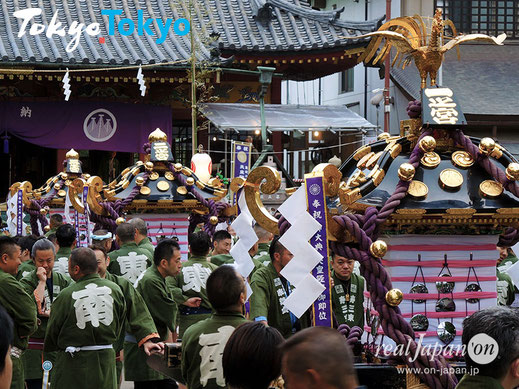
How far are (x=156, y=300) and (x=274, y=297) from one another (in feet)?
4.84

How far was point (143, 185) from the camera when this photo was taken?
493 inches

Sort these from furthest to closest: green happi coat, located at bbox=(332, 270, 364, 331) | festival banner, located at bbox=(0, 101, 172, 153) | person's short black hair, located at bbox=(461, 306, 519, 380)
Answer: festival banner, located at bbox=(0, 101, 172, 153) < green happi coat, located at bbox=(332, 270, 364, 331) < person's short black hair, located at bbox=(461, 306, 519, 380)

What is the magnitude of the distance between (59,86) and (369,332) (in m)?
18.8

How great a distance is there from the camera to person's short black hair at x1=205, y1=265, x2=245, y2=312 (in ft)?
16.6

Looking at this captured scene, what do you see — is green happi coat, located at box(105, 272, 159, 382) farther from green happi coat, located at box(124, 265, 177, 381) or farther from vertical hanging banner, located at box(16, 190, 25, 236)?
vertical hanging banner, located at box(16, 190, 25, 236)

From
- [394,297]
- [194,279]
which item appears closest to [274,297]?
[394,297]

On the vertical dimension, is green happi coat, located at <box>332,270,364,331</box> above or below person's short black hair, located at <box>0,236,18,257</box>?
below

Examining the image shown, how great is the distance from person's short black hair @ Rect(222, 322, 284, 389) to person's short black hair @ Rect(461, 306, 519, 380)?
0.86m

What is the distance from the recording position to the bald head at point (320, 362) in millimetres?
3223

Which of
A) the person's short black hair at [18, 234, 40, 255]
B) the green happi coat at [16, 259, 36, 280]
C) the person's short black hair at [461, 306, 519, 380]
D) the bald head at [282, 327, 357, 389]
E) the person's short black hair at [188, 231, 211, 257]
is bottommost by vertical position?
the green happi coat at [16, 259, 36, 280]

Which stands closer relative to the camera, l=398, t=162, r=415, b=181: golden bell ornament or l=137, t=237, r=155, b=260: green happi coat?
l=398, t=162, r=415, b=181: golden bell ornament

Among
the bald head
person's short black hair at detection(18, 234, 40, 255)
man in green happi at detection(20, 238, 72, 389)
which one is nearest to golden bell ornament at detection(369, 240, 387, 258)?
the bald head

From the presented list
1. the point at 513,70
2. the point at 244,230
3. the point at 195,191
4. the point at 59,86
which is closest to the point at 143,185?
the point at 195,191

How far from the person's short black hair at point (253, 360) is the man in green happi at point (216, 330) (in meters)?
1.03
